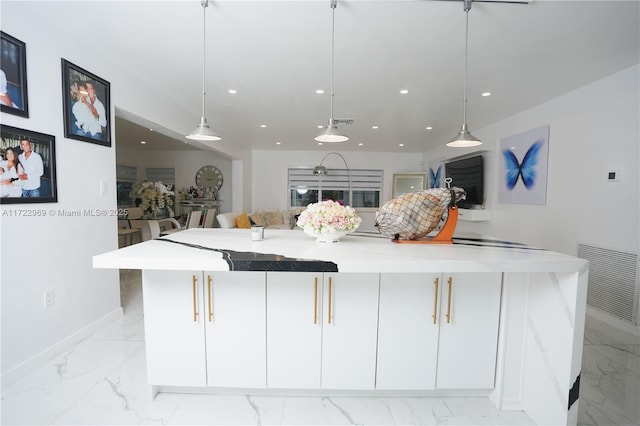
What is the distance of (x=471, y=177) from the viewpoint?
4.97 meters

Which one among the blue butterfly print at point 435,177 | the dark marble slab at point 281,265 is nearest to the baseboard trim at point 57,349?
the dark marble slab at point 281,265

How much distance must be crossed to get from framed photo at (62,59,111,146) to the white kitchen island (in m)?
1.43

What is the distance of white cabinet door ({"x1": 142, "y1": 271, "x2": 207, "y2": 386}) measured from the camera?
5.13ft

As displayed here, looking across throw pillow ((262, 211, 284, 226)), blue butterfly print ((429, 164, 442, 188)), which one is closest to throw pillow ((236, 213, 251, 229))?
throw pillow ((262, 211, 284, 226))

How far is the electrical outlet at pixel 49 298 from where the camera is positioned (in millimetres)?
1986

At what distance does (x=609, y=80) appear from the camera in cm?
272

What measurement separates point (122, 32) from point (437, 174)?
20.3 ft

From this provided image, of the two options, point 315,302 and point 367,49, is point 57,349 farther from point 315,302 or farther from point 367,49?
point 367,49

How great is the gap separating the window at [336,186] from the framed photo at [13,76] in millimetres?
5912

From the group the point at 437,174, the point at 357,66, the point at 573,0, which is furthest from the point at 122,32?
the point at 437,174

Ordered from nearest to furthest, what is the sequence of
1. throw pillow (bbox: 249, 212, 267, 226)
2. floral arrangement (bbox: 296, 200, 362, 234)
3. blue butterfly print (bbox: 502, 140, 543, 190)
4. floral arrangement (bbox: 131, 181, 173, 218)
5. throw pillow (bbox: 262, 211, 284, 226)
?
floral arrangement (bbox: 296, 200, 362, 234)
blue butterfly print (bbox: 502, 140, 543, 190)
floral arrangement (bbox: 131, 181, 173, 218)
throw pillow (bbox: 249, 212, 267, 226)
throw pillow (bbox: 262, 211, 284, 226)

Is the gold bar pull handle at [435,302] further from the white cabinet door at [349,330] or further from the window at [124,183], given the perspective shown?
the window at [124,183]

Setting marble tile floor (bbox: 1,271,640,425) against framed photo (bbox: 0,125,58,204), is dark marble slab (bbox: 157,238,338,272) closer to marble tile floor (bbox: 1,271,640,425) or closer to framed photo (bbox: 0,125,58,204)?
marble tile floor (bbox: 1,271,640,425)

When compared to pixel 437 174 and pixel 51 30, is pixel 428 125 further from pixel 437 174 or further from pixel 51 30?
pixel 51 30
